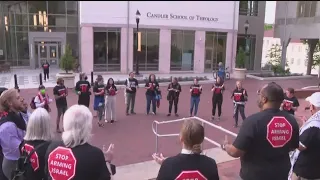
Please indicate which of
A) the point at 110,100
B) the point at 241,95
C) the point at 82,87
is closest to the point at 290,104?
the point at 241,95

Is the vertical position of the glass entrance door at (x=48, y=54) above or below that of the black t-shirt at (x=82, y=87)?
above

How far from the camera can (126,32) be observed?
2697 cm

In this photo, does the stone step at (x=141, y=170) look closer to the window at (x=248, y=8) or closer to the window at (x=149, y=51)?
the window at (x=149, y=51)

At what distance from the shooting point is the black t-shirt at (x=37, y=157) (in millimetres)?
3240

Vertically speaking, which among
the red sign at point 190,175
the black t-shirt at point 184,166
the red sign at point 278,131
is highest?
the red sign at point 278,131

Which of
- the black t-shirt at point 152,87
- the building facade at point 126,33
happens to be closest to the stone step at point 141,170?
the black t-shirt at point 152,87

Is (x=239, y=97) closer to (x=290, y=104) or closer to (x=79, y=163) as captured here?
(x=290, y=104)

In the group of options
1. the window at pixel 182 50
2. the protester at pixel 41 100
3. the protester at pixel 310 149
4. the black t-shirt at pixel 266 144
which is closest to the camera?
the black t-shirt at pixel 266 144

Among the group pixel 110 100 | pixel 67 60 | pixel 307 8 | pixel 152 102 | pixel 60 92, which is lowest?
pixel 152 102

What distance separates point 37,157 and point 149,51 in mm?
25627

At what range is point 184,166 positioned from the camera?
2578mm

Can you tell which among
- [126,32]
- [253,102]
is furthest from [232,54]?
[253,102]

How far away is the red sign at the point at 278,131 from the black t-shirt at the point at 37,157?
7.37ft

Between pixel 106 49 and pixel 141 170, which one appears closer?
pixel 141 170
